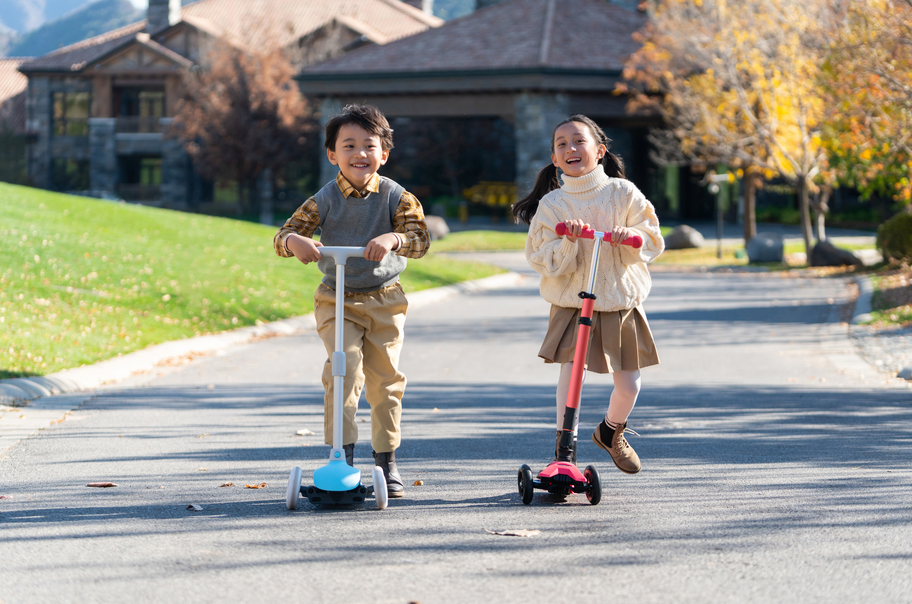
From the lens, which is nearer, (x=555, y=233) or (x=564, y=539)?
(x=564, y=539)

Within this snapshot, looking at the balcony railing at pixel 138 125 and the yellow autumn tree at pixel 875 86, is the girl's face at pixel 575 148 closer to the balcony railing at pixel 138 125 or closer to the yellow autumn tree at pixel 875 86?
the yellow autumn tree at pixel 875 86

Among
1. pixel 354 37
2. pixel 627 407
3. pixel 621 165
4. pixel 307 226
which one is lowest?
pixel 627 407

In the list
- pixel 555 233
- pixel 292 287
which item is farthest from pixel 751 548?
pixel 292 287

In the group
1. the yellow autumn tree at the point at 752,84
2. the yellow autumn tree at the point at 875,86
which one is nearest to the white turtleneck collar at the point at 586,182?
the yellow autumn tree at the point at 875,86

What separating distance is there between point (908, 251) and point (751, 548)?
17.2 meters

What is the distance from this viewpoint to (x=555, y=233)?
15.6 feet

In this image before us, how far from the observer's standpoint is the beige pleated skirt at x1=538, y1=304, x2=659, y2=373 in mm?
4832

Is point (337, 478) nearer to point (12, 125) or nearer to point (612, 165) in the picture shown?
point (612, 165)

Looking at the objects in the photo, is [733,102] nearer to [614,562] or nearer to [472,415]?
[472,415]

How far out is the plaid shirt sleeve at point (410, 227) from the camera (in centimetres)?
466

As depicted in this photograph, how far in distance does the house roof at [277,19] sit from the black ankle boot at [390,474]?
4214 centimetres

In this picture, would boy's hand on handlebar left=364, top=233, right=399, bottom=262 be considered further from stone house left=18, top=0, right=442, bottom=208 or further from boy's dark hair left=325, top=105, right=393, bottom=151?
stone house left=18, top=0, right=442, bottom=208

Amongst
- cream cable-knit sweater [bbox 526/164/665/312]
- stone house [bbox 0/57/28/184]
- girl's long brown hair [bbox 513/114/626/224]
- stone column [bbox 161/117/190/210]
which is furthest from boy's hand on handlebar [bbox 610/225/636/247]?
stone house [bbox 0/57/28/184]

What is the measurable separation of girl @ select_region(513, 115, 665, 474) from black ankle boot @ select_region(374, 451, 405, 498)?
2.55ft
